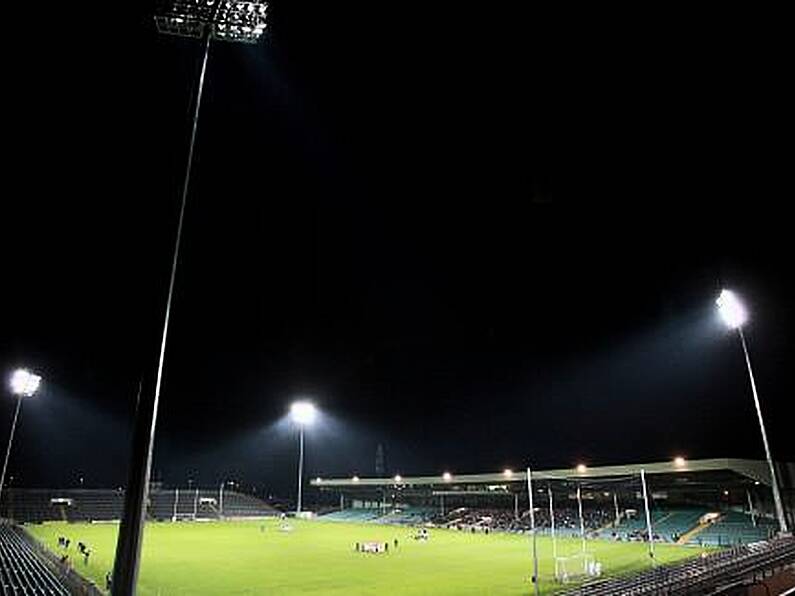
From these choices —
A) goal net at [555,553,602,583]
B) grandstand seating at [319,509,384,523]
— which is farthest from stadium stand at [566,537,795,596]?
grandstand seating at [319,509,384,523]

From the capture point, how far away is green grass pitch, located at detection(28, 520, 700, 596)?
90.9ft

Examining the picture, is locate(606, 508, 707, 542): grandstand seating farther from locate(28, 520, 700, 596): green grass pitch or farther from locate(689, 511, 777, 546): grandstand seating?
locate(28, 520, 700, 596): green grass pitch

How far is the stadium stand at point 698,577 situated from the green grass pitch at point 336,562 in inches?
323

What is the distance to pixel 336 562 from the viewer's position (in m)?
37.3

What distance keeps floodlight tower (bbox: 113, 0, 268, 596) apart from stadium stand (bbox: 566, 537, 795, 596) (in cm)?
1195

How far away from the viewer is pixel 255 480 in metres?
105

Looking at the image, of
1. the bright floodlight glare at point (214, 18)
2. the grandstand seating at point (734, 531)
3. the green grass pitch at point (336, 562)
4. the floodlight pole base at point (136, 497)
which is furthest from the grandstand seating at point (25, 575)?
the grandstand seating at point (734, 531)

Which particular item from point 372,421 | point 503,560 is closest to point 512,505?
point 372,421

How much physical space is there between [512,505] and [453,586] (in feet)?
163

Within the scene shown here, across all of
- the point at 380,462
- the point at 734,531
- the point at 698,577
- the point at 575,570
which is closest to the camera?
the point at 698,577

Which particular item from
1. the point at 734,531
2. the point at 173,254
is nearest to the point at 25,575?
the point at 173,254

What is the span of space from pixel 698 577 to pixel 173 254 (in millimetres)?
16457

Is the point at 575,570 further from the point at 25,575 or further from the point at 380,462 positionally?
the point at 380,462

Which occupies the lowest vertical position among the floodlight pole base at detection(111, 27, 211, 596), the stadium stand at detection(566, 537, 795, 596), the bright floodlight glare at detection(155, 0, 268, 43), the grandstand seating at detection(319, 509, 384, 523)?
the grandstand seating at detection(319, 509, 384, 523)
